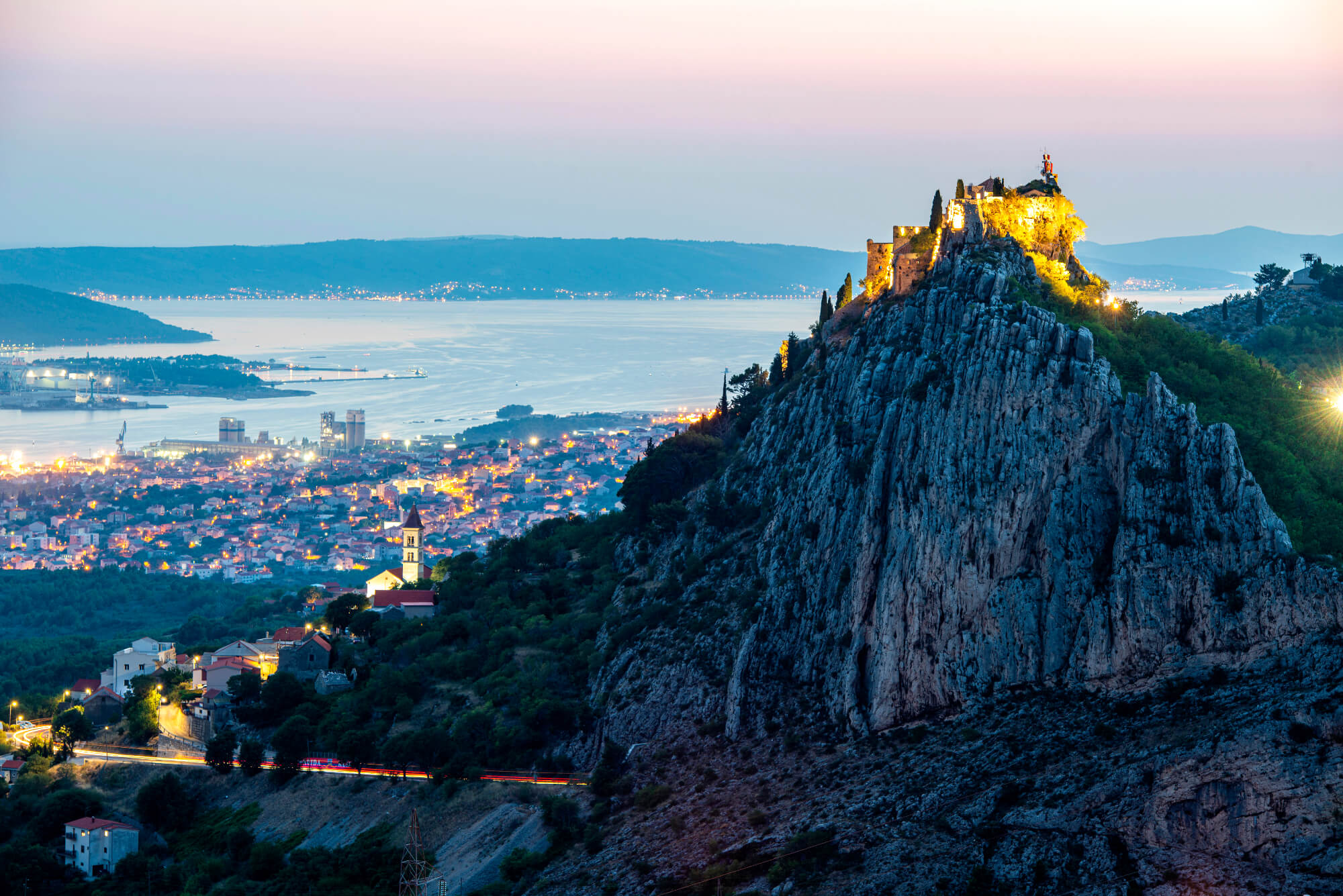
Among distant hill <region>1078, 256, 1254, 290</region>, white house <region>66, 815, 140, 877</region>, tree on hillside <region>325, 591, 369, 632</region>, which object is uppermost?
distant hill <region>1078, 256, 1254, 290</region>

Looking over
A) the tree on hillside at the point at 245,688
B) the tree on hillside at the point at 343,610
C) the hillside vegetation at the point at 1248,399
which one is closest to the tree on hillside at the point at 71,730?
the tree on hillside at the point at 245,688

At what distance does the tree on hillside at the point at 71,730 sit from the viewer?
4806 cm

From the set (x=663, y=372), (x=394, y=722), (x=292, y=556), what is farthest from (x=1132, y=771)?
(x=663, y=372)

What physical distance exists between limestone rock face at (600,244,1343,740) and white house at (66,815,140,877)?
14667 millimetres

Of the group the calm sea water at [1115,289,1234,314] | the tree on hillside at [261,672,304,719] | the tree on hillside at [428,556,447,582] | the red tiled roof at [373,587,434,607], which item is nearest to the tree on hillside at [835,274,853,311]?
the red tiled roof at [373,587,434,607]

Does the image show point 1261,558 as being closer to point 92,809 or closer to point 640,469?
point 640,469

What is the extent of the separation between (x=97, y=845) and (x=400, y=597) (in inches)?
594

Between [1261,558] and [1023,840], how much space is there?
6283mm

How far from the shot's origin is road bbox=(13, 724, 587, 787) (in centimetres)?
3803

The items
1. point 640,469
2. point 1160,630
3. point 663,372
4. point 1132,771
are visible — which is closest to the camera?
point 1132,771

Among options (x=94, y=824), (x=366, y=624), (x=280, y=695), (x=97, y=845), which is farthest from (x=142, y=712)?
(x=97, y=845)

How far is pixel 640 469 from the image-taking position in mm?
51219

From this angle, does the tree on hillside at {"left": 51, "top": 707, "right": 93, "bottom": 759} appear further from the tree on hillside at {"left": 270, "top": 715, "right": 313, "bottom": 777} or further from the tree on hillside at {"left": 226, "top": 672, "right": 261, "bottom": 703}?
the tree on hillside at {"left": 270, "top": 715, "right": 313, "bottom": 777}

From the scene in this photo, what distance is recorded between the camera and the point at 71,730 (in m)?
48.2
